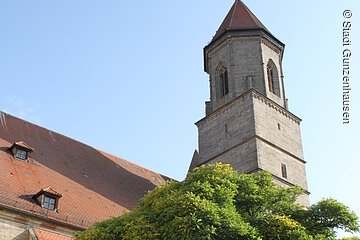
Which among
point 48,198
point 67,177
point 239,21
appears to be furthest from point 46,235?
point 239,21

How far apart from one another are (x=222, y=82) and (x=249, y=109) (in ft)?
8.56

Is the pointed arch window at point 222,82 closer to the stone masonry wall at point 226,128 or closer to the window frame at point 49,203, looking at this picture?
the stone masonry wall at point 226,128

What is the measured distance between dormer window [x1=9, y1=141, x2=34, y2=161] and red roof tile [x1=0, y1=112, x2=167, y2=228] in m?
0.17

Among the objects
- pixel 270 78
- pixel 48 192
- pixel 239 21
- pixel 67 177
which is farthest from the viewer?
pixel 239 21

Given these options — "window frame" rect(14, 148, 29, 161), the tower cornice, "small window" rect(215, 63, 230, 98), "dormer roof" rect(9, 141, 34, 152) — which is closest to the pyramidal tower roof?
"small window" rect(215, 63, 230, 98)

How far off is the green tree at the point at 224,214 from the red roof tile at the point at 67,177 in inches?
130

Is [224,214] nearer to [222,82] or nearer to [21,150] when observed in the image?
[21,150]

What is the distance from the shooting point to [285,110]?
21766mm

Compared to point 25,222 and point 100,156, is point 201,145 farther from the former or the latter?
point 25,222

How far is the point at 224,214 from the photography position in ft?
32.8

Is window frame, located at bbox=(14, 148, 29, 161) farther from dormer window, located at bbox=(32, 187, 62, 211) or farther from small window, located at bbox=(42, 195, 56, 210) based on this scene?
small window, located at bbox=(42, 195, 56, 210)

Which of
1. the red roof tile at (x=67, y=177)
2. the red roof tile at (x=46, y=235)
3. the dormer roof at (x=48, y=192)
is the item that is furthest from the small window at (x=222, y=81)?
the red roof tile at (x=46, y=235)

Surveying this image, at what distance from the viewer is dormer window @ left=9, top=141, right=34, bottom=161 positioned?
15.6 m

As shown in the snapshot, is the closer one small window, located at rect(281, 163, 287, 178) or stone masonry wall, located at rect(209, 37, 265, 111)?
small window, located at rect(281, 163, 287, 178)
